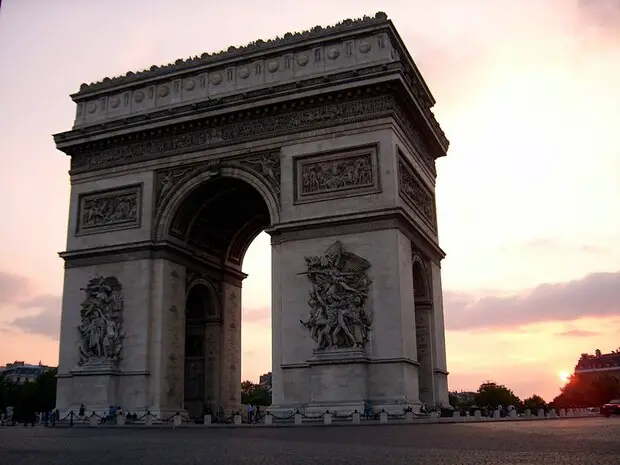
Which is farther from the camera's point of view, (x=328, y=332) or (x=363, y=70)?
(x=363, y=70)

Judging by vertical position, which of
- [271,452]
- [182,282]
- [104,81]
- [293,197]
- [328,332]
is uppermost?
[104,81]

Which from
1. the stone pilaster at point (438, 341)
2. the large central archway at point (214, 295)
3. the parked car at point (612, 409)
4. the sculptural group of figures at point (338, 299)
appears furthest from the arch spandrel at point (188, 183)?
the parked car at point (612, 409)

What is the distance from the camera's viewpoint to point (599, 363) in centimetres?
10844

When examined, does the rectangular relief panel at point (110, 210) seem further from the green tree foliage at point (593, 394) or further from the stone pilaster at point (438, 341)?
the green tree foliage at point (593, 394)

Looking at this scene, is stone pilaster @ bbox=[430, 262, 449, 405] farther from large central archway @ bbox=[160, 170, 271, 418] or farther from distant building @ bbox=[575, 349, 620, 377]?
distant building @ bbox=[575, 349, 620, 377]

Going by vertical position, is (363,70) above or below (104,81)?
below

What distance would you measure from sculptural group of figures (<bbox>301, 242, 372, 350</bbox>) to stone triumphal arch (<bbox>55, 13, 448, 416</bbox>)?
2.3 inches

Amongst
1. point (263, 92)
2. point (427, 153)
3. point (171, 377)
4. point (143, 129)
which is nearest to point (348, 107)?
point (263, 92)

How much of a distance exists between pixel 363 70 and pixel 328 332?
9.26 meters

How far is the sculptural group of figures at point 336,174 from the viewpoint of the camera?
25.8 m

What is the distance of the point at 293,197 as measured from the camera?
26578 millimetres

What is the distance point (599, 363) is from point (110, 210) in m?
95.7

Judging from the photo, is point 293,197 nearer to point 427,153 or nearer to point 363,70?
point 363,70

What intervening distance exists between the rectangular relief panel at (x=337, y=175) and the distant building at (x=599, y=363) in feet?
293
